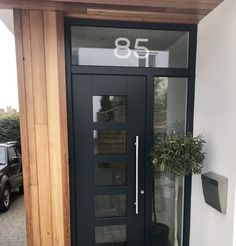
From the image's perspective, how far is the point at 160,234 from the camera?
2.46 m

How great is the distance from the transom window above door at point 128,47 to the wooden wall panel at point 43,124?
23 cm

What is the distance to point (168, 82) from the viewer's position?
7.72ft

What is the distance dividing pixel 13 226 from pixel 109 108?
9.18 feet

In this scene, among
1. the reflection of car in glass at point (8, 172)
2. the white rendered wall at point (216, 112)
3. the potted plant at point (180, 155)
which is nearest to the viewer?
the white rendered wall at point (216, 112)

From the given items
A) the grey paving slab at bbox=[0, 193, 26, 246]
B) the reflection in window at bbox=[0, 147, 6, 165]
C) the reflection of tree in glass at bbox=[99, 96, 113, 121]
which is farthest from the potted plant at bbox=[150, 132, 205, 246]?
the reflection in window at bbox=[0, 147, 6, 165]

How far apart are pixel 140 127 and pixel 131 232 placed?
3.83ft

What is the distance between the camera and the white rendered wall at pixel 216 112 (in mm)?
1745

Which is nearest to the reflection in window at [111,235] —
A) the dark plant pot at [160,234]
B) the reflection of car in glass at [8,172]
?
the dark plant pot at [160,234]

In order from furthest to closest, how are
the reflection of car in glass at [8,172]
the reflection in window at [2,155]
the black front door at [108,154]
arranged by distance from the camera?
1. the reflection in window at [2,155]
2. the reflection of car in glass at [8,172]
3. the black front door at [108,154]

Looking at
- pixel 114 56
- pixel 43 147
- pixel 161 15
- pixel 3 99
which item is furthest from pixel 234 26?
pixel 3 99

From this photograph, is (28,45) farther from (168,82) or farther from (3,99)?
(3,99)

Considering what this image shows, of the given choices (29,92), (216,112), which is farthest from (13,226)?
(216,112)

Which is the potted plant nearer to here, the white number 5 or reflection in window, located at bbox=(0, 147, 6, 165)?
the white number 5

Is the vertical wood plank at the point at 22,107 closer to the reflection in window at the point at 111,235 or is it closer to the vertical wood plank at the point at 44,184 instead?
the vertical wood plank at the point at 44,184
